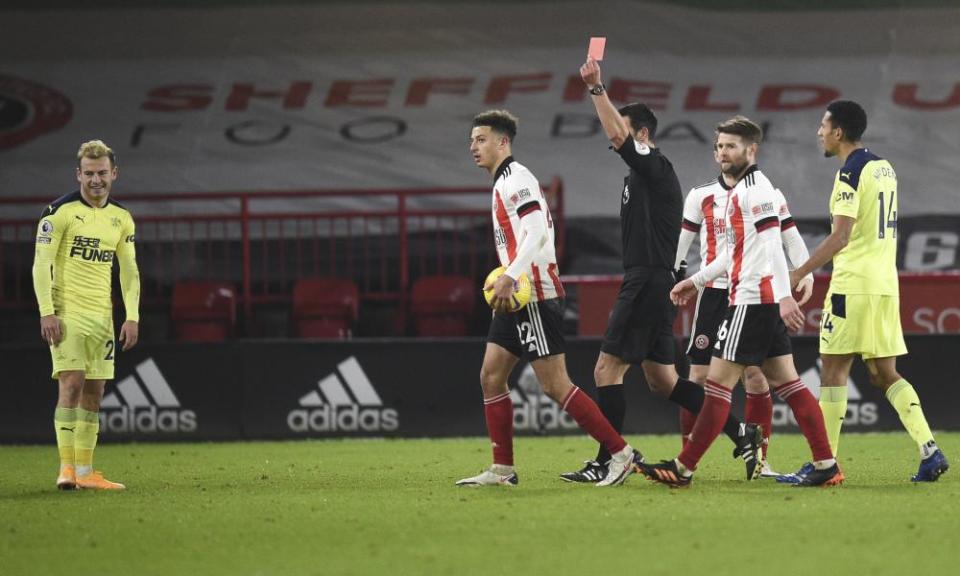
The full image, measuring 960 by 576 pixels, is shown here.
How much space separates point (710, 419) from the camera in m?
6.64

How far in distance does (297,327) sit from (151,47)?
572 centimetres

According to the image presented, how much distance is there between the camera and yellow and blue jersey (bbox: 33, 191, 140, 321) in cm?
753

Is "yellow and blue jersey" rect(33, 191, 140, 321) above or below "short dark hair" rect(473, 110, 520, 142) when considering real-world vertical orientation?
below

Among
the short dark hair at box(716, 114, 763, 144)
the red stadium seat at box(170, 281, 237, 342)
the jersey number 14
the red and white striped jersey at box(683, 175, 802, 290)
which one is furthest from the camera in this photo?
the red stadium seat at box(170, 281, 237, 342)

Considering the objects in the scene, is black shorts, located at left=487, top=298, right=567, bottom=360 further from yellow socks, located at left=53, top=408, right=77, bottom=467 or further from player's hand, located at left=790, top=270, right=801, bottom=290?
yellow socks, located at left=53, top=408, right=77, bottom=467

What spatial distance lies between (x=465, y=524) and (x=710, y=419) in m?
1.52

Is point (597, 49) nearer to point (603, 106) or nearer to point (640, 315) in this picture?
point (603, 106)

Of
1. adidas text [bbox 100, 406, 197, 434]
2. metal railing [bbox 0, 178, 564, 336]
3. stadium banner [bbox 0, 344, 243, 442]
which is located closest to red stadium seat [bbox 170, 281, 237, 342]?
metal railing [bbox 0, 178, 564, 336]

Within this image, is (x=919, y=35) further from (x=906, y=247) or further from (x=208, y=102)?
(x=208, y=102)

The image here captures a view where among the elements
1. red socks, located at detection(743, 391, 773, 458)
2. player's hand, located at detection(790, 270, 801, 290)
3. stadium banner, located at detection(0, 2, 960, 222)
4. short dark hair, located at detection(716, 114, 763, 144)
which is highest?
stadium banner, located at detection(0, 2, 960, 222)

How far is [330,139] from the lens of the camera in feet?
52.1

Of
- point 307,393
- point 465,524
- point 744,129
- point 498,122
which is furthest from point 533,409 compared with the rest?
point 465,524

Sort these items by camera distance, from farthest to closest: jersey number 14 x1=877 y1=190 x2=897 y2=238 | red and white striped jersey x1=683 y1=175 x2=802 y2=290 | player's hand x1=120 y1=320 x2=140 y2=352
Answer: player's hand x1=120 y1=320 x2=140 y2=352, jersey number 14 x1=877 y1=190 x2=897 y2=238, red and white striped jersey x1=683 y1=175 x2=802 y2=290

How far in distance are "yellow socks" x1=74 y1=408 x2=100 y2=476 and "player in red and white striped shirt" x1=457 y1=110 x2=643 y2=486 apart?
2165 millimetres
